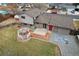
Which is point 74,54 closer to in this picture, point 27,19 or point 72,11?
point 72,11

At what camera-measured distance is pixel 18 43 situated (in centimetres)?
193

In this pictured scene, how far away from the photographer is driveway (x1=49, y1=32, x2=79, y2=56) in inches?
75.0

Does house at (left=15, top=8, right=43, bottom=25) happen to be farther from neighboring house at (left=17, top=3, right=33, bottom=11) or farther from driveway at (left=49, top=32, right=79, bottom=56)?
driveway at (left=49, top=32, right=79, bottom=56)

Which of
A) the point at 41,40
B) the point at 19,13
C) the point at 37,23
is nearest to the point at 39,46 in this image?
the point at 41,40

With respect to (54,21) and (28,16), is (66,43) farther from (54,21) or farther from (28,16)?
(28,16)

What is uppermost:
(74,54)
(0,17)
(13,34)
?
(0,17)

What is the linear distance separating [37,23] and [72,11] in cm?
28

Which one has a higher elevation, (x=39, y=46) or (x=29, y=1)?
(x=29, y=1)

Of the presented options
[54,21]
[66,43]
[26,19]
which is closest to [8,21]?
[26,19]

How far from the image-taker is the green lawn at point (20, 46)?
1923 millimetres

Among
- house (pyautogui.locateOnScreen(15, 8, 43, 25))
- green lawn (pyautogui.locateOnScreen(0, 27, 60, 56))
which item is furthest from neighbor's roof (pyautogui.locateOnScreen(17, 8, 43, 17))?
green lawn (pyautogui.locateOnScreen(0, 27, 60, 56))

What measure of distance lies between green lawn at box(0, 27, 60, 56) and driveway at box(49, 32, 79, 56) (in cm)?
4

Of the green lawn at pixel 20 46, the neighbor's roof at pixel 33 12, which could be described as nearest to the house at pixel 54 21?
the neighbor's roof at pixel 33 12

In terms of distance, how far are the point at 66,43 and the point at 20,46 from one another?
0.35m
